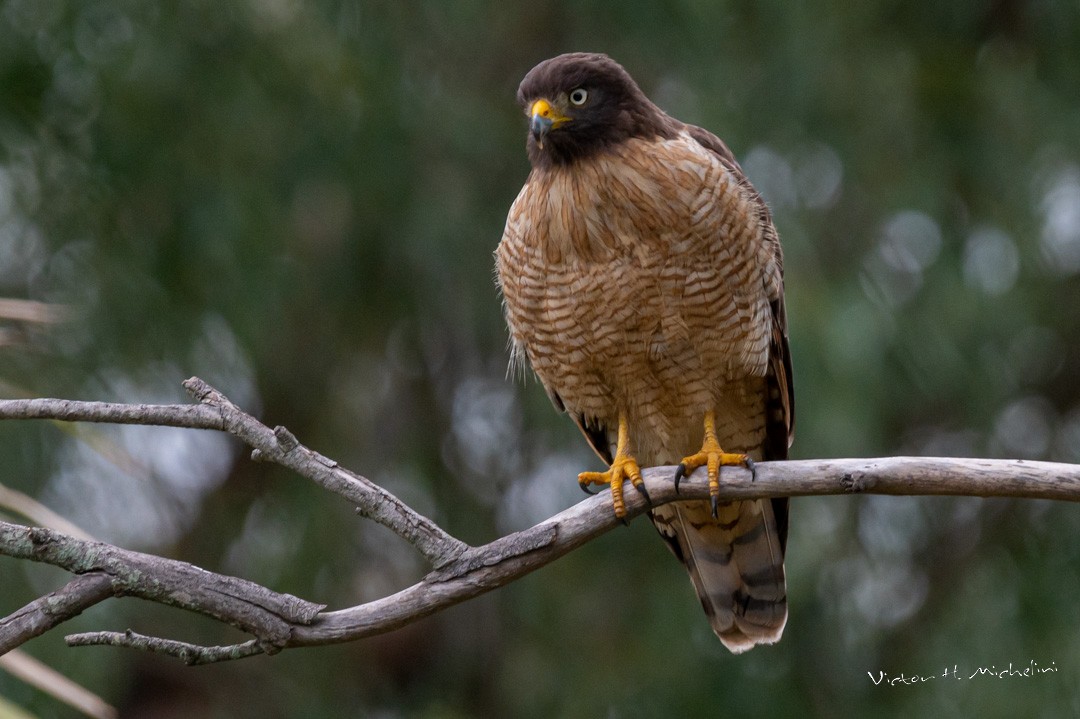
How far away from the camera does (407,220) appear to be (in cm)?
647

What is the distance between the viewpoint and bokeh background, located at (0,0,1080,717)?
580cm

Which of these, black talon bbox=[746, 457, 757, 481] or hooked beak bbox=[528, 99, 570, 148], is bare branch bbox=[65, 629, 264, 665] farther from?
hooked beak bbox=[528, 99, 570, 148]

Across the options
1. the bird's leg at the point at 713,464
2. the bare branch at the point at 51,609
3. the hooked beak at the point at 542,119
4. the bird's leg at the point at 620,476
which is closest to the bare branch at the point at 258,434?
the bare branch at the point at 51,609

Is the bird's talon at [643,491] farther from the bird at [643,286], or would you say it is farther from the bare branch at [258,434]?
the bare branch at [258,434]

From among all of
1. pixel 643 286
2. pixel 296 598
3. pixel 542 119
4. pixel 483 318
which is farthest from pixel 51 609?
pixel 483 318

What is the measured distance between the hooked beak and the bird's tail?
1.35 meters

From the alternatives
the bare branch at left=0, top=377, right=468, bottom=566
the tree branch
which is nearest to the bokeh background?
the tree branch

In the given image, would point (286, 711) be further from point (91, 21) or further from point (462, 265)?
point (91, 21)

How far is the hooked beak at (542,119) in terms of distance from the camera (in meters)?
3.82

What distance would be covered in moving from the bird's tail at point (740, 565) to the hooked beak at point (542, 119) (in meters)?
1.35

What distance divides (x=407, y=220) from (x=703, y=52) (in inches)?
68.8

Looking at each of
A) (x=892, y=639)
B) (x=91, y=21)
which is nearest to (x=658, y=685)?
(x=892, y=639)

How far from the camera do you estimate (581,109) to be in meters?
3.87

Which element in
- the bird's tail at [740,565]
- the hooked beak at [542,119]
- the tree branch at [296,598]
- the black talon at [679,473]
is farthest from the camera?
the bird's tail at [740,565]
